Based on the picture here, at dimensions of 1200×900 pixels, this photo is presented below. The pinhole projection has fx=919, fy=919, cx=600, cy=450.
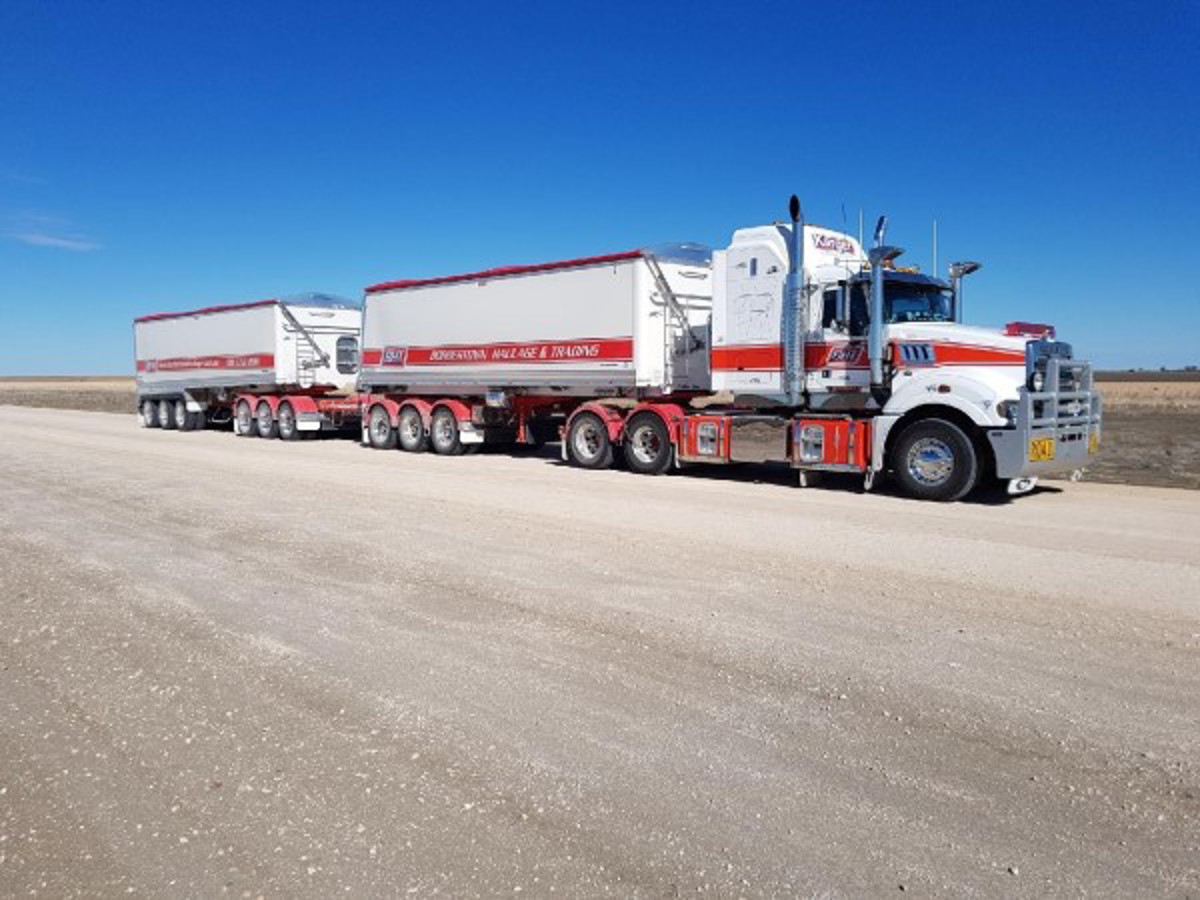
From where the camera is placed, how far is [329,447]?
21.5 m

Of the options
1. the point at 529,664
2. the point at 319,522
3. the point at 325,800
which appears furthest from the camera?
the point at 319,522

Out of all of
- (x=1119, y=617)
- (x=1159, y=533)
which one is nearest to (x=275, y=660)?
(x=1119, y=617)

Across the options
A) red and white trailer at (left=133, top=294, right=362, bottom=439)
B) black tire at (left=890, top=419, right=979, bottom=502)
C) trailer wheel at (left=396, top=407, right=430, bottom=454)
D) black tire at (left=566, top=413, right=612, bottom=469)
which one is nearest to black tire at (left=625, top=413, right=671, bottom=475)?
black tire at (left=566, top=413, right=612, bottom=469)

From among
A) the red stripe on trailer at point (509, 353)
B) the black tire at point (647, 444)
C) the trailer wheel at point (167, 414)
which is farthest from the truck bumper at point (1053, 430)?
the trailer wheel at point (167, 414)

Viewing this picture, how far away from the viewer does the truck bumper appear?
1125cm

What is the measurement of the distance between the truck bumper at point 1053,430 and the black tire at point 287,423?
710 inches

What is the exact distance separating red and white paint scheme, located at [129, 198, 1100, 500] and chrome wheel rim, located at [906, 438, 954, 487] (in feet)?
0.07

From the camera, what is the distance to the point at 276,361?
24453mm

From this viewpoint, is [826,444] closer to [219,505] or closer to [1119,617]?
[1119,617]

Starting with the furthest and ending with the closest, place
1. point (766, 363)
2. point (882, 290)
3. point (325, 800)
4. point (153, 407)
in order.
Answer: point (153, 407)
point (766, 363)
point (882, 290)
point (325, 800)

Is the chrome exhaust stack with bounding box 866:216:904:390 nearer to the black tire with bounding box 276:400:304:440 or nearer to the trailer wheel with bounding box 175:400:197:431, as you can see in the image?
the black tire with bounding box 276:400:304:440

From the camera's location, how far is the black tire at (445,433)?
19.3 meters

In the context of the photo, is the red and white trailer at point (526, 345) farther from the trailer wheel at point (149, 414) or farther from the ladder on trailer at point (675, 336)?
the trailer wheel at point (149, 414)

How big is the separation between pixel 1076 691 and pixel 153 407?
105ft
